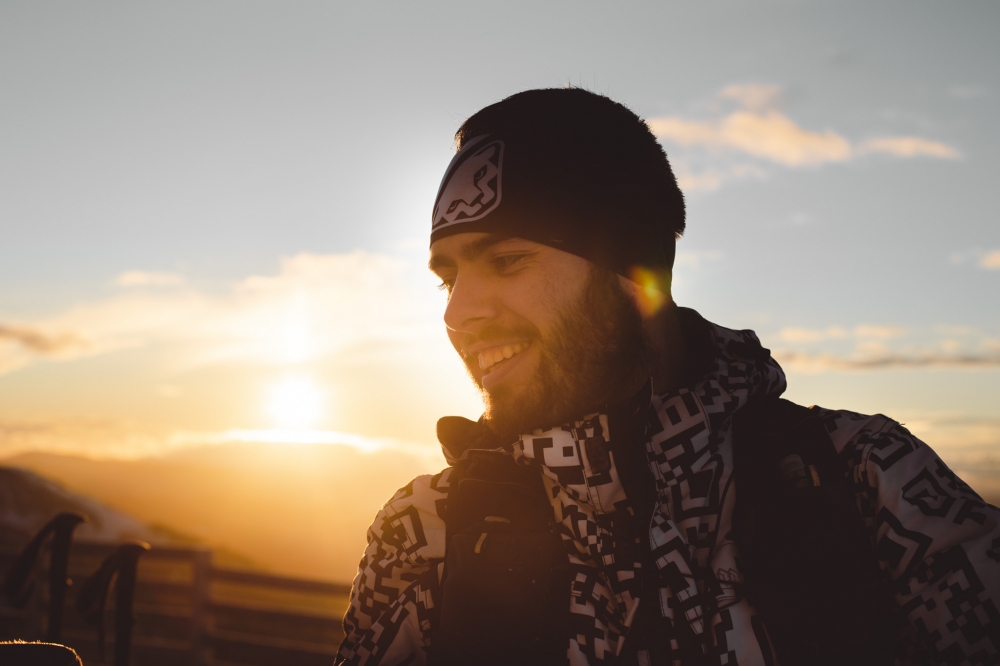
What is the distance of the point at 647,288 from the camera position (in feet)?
6.48

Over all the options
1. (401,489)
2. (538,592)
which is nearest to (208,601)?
(401,489)

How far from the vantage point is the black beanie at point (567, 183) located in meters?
1.85

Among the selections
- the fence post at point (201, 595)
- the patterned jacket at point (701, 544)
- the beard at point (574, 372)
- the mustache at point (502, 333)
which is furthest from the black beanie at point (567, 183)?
the fence post at point (201, 595)

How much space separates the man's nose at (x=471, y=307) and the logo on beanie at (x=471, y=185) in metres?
0.19

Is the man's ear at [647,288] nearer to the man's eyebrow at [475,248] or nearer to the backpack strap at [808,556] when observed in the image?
the man's eyebrow at [475,248]

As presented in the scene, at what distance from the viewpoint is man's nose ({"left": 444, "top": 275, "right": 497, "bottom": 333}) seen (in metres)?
1.83

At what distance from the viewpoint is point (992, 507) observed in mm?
1574

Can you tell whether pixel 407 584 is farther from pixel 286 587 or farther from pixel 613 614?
pixel 286 587

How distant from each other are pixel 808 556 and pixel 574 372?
0.72 meters

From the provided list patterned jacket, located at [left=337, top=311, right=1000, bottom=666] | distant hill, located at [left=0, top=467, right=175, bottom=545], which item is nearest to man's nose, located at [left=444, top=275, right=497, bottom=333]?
patterned jacket, located at [left=337, top=311, right=1000, bottom=666]

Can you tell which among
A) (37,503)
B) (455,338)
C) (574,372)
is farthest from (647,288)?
(37,503)

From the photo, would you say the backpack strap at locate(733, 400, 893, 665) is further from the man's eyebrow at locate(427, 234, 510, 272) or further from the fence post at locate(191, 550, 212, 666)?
the fence post at locate(191, 550, 212, 666)

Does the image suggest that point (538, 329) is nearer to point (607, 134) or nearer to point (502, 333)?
point (502, 333)

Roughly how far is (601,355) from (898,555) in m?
0.87
